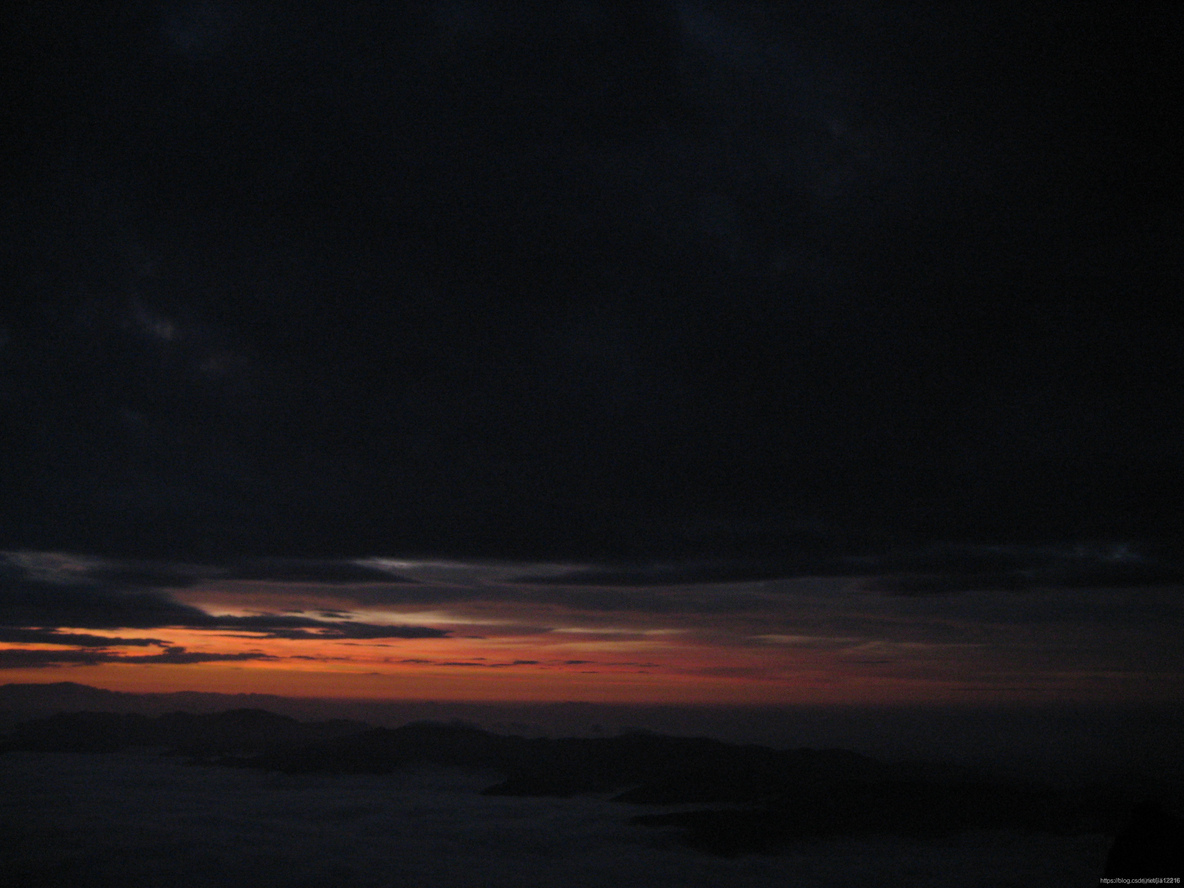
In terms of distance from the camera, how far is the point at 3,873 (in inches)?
7771

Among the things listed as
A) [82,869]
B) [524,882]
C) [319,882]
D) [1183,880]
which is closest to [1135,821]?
[1183,880]

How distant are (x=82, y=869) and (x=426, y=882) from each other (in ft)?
277

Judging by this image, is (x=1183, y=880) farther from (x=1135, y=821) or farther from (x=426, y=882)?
(x=426, y=882)

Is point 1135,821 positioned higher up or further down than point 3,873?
higher up

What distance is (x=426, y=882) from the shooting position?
645ft

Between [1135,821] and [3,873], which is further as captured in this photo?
[3,873]

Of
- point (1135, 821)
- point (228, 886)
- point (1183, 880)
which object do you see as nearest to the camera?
point (1183, 880)

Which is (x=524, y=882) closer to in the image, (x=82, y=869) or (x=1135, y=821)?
(x=82, y=869)

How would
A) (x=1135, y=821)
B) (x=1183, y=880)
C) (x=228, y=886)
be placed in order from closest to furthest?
(x=1183, y=880)
(x=1135, y=821)
(x=228, y=886)

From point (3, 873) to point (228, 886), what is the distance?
58.0m

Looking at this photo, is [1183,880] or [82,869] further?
[82,869]

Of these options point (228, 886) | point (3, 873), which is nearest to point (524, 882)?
point (228, 886)

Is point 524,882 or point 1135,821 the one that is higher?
point 1135,821

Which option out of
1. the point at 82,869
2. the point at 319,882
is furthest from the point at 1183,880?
the point at 82,869
